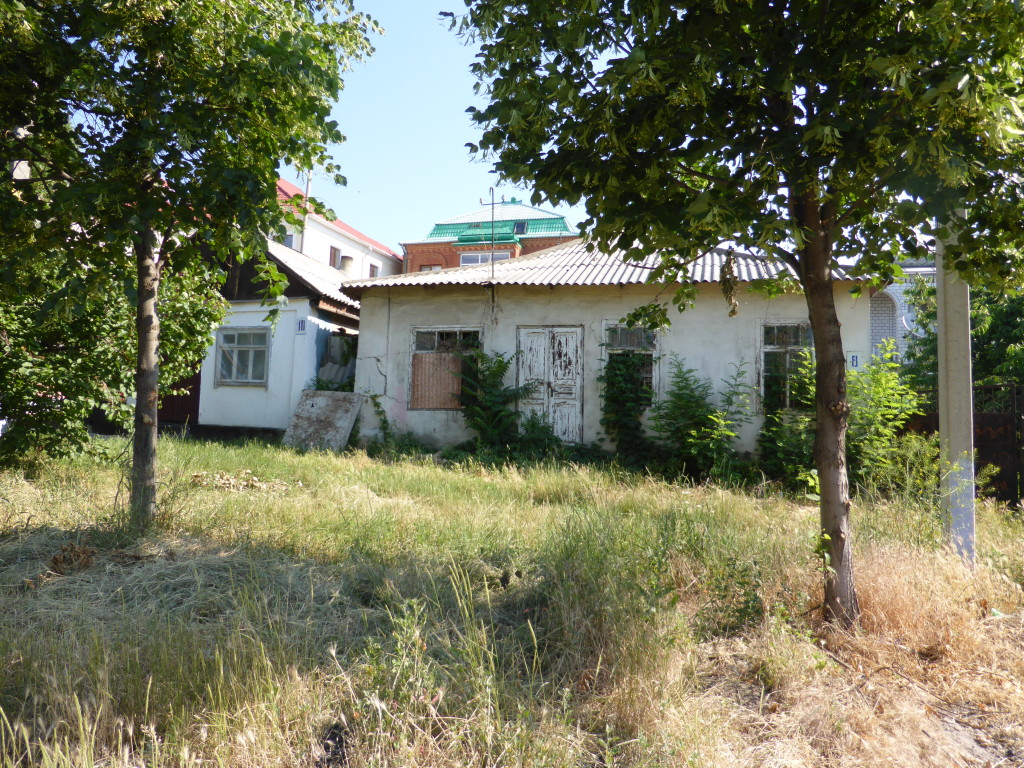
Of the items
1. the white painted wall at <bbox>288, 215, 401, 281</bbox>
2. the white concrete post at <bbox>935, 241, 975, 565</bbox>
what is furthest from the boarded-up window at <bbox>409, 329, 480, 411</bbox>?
the white painted wall at <bbox>288, 215, 401, 281</bbox>

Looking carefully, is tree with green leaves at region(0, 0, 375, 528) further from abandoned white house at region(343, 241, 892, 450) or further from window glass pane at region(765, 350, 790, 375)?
window glass pane at region(765, 350, 790, 375)

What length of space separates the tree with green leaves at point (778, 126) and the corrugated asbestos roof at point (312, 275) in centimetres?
912

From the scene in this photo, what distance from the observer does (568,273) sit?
37.5ft

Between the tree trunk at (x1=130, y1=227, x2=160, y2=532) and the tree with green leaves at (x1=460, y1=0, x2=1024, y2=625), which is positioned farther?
the tree trunk at (x1=130, y1=227, x2=160, y2=532)

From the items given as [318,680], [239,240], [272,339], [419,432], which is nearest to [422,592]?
[318,680]

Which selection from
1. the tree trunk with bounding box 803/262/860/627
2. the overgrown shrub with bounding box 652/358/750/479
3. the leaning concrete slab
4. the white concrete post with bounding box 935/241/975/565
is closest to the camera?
the tree trunk with bounding box 803/262/860/627

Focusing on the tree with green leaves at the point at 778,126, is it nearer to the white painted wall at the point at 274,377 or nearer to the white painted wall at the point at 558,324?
the white painted wall at the point at 558,324

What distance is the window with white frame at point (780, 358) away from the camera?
1016cm

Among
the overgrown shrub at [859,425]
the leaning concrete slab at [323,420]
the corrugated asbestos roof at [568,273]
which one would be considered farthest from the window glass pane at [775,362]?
the leaning concrete slab at [323,420]

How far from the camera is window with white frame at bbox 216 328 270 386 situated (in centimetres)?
1309

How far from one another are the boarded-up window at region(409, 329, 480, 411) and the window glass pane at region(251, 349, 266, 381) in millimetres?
3290

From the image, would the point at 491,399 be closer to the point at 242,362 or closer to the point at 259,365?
the point at 259,365

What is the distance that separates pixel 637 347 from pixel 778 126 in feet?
25.8

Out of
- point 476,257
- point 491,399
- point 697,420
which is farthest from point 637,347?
point 476,257
